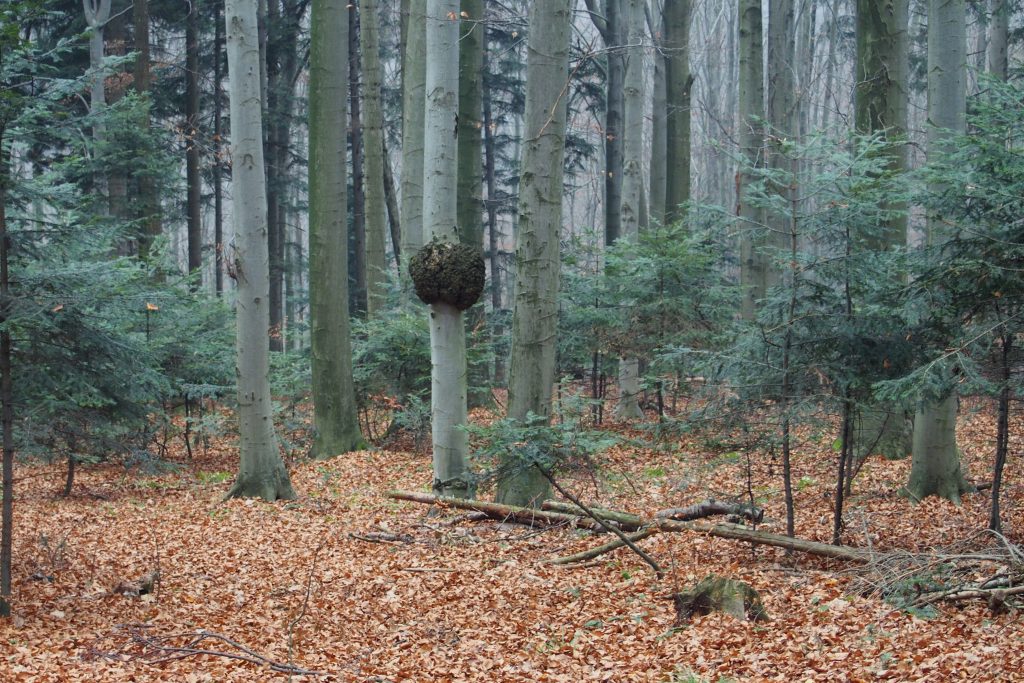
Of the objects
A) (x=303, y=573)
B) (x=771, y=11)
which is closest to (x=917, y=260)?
(x=303, y=573)

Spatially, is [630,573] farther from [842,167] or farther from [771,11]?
[771,11]

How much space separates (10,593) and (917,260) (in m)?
7.20

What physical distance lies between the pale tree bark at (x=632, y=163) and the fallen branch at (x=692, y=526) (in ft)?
21.0

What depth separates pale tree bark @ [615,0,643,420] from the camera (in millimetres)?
15180

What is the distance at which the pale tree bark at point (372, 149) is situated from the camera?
15.8 meters

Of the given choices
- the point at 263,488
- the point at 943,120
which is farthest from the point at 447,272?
the point at 943,120

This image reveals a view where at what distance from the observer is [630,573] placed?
23.6 ft

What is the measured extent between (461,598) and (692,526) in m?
2.24

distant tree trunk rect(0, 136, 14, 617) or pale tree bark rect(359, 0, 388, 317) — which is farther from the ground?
pale tree bark rect(359, 0, 388, 317)

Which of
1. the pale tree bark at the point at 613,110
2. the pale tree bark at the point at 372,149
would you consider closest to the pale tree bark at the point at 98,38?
the pale tree bark at the point at 372,149

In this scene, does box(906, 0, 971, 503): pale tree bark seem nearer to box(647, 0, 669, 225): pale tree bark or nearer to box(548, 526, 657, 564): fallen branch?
box(548, 526, 657, 564): fallen branch

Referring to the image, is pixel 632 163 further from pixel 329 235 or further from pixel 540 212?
pixel 540 212

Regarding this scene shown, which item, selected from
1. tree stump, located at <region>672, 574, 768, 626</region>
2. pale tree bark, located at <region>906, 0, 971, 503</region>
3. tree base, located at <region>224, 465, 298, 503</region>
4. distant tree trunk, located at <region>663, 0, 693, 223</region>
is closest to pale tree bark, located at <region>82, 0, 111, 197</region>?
tree base, located at <region>224, 465, 298, 503</region>

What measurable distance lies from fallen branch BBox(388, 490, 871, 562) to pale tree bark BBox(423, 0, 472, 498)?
38cm
